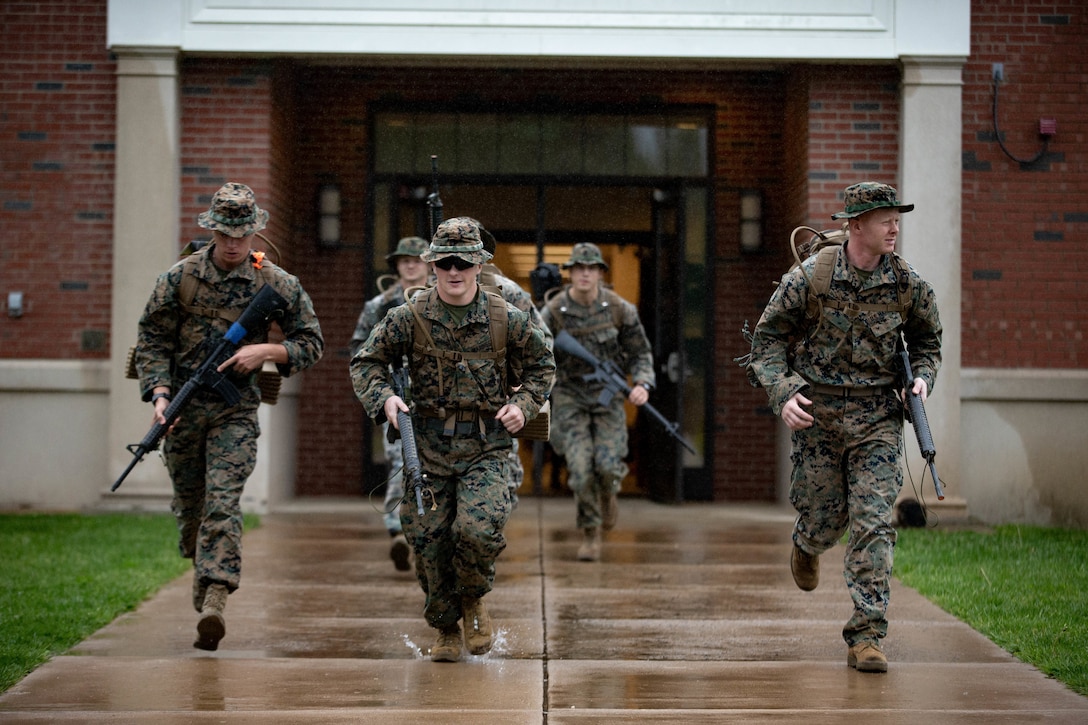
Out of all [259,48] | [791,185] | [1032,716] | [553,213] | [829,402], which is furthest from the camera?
[553,213]

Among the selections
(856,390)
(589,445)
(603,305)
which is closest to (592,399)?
(589,445)

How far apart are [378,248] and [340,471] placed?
214 cm

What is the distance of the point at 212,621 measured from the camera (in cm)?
582

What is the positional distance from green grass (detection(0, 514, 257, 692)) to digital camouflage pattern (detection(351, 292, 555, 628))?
5.80 ft

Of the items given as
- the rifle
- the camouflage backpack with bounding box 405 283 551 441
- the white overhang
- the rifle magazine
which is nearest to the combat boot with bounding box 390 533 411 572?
the rifle

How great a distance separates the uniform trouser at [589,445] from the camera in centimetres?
898

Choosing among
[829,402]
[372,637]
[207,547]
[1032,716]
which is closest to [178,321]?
[207,547]

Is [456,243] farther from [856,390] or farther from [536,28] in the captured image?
[536,28]

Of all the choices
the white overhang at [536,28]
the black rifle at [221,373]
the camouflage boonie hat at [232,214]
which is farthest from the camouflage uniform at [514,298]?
the white overhang at [536,28]

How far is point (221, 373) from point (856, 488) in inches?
114

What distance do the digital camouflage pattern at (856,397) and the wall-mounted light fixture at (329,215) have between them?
7.14 m

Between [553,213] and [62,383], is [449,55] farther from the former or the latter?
[62,383]

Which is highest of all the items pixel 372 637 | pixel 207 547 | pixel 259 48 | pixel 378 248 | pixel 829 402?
pixel 259 48

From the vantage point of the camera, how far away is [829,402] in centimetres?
586
